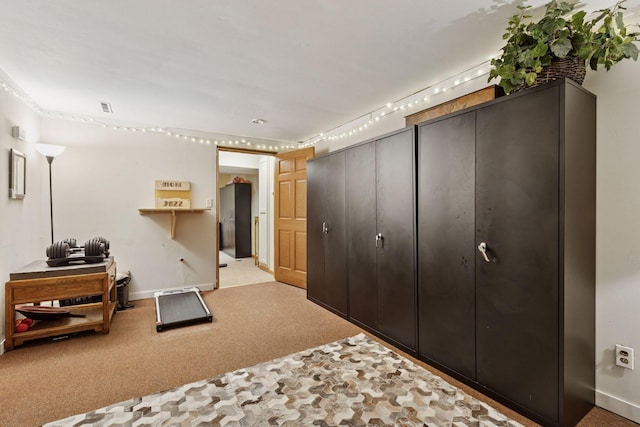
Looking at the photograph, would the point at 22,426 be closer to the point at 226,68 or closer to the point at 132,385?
the point at 132,385

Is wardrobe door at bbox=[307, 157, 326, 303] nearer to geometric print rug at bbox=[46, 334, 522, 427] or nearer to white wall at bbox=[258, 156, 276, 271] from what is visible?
geometric print rug at bbox=[46, 334, 522, 427]

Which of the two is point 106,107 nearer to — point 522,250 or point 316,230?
point 316,230

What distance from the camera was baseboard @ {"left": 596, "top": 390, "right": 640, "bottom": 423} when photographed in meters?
1.70

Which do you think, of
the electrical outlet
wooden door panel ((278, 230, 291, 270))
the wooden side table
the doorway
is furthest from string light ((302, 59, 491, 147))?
the wooden side table

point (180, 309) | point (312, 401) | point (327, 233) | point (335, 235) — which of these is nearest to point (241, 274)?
point (180, 309)

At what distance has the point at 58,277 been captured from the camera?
271 centimetres

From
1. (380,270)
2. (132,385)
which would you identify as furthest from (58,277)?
(380,270)

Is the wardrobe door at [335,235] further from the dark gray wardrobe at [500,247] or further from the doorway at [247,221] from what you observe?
the doorway at [247,221]

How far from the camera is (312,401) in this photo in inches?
75.0

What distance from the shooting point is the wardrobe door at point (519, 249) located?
1.62 m

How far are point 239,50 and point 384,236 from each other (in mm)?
1932

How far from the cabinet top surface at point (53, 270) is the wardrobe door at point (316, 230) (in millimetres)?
2235

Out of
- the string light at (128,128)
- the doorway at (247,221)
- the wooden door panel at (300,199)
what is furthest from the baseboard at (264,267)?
the string light at (128,128)

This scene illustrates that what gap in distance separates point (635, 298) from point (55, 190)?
5392 mm
